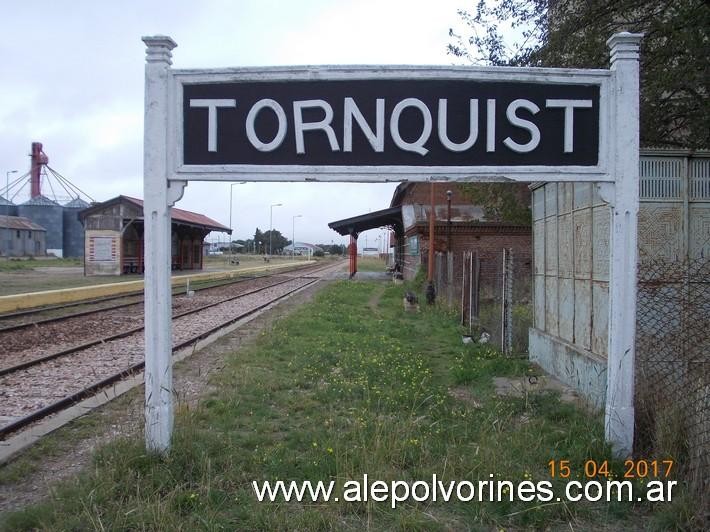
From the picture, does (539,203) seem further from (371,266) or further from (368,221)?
(371,266)

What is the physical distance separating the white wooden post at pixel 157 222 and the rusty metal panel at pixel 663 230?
17.3 ft

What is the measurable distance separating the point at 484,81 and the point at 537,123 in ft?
1.67

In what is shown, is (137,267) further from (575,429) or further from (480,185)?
(575,429)

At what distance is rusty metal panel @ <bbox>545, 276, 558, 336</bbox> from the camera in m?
7.84

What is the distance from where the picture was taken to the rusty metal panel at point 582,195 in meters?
6.71

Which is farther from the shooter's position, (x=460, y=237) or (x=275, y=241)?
(x=275, y=241)

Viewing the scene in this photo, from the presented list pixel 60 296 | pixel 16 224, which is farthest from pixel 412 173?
pixel 16 224

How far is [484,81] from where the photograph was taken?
4.51 m

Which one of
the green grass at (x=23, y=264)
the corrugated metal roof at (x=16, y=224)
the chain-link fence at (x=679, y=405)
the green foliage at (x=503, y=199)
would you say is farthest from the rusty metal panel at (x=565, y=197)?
the corrugated metal roof at (x=16, y=224)

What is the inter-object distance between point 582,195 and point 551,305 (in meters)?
1.73

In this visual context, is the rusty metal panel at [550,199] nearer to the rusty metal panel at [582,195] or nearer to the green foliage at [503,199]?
the rusty metal panel at [582,195]

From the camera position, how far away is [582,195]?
22.7 ft

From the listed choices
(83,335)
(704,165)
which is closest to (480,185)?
(704,165)

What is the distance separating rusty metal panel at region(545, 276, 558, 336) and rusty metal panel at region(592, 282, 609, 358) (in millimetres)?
1365
